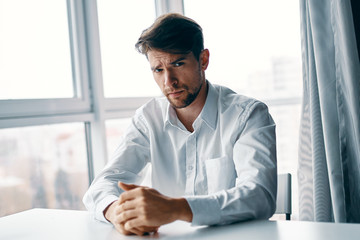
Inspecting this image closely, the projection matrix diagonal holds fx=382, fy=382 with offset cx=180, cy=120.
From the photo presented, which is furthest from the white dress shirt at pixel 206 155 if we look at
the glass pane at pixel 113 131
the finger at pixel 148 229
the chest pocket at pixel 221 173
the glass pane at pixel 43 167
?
the glass pane at pixel 113 131

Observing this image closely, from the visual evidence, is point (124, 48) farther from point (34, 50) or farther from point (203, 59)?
point (203, 59)

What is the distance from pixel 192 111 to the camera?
1648mm

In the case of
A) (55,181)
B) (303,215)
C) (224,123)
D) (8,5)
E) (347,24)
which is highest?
(8,5)

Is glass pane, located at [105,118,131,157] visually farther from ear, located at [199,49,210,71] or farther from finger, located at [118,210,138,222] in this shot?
finger, located at [118,210,138,222]

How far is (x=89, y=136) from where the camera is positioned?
221 cm

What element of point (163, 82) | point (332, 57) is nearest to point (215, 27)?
point (332, 57)

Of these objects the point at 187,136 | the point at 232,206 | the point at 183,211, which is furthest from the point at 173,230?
the point at 187,136

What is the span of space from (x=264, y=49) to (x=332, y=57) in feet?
2.89

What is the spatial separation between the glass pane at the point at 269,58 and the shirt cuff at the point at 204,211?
5.76ft

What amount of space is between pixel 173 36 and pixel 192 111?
0.33 m

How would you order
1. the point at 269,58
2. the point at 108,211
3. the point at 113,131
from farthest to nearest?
1. the point at 269,58
2. the point at 113,131
3. the point at 108,211

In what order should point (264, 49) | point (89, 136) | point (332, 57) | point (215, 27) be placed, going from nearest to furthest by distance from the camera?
point (332, 57), point (89, 136), point (264, 49), point (215, 27)

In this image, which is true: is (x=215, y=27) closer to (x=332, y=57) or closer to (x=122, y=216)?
(x=332, y=57)

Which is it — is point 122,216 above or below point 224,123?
below
